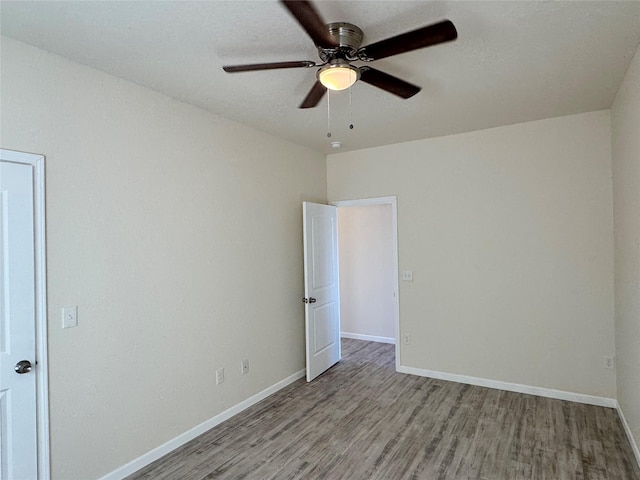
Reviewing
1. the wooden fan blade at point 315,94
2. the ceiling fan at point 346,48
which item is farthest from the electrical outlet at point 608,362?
the wooden fan blade at point 315,94

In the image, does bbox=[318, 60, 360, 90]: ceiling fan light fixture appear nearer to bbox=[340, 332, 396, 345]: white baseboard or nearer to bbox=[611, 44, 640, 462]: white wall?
bbox=[611, 44, 640, 462]: white wall

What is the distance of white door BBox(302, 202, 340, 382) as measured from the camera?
13.5ft

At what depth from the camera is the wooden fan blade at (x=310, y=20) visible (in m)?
1.38

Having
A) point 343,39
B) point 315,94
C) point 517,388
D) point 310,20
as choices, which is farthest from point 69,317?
point 517,388

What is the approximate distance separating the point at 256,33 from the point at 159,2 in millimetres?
489

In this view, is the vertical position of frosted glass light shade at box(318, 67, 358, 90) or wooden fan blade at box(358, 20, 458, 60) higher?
wooden fan blade at box(358, 20, 458, 60)

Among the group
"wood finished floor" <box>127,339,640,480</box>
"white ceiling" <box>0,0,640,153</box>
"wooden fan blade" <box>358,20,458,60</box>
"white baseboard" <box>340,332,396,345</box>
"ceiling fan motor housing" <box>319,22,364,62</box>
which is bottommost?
"wood finished floor" <box>127,339,640,480</box>

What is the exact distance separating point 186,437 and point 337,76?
2859 mm

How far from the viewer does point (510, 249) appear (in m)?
3.77

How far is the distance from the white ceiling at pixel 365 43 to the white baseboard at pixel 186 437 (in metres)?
2.66

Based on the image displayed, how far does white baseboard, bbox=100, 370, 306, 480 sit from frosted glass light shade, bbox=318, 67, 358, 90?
2776 millimetres

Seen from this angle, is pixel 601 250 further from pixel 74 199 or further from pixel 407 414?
pixel 74 199

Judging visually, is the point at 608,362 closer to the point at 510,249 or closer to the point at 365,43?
the point at 510,249

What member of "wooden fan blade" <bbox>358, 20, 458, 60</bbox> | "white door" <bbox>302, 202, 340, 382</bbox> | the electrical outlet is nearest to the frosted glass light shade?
"wooden fan blade" <bbox>358, 20, 458, 60</bbox>
